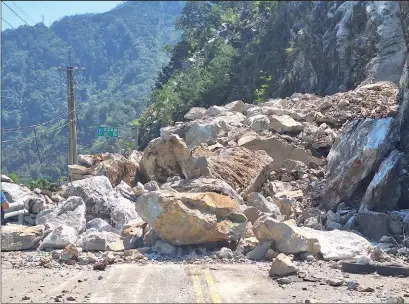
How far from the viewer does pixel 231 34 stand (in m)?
53.1

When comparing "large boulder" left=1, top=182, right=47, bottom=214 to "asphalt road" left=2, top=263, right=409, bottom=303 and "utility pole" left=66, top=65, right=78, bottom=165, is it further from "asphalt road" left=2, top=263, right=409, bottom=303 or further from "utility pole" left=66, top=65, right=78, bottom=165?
"utility pole" left=66, top=65, right=78, bottom=165

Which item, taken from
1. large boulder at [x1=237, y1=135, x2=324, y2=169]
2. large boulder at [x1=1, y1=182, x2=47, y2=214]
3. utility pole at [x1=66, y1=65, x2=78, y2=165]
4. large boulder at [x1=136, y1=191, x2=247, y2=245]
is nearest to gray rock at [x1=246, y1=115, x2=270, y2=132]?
large boulder at [x1=237, y1=135, x2=324, y2=169]

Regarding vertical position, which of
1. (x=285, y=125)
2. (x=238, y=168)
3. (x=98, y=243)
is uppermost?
(x=285, y=125)

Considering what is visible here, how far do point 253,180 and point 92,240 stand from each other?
4827mm

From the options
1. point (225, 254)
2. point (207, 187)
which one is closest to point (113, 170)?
point (207, 187)

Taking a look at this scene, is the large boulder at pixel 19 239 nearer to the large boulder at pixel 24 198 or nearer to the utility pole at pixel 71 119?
the large boulder at pixel 24 198

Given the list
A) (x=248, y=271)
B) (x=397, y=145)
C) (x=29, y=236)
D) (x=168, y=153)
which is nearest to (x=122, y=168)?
(x=168, y=153)

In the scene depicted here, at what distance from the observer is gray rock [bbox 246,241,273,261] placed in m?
9.78

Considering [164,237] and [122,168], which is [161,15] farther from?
[164,237]

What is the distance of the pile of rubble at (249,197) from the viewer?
10.0 meters

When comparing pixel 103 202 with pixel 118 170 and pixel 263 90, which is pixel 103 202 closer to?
pixel 118 170

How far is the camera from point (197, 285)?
25.1 ft

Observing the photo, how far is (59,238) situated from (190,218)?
2577 mm

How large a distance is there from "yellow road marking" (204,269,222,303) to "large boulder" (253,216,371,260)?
144 centimetres
